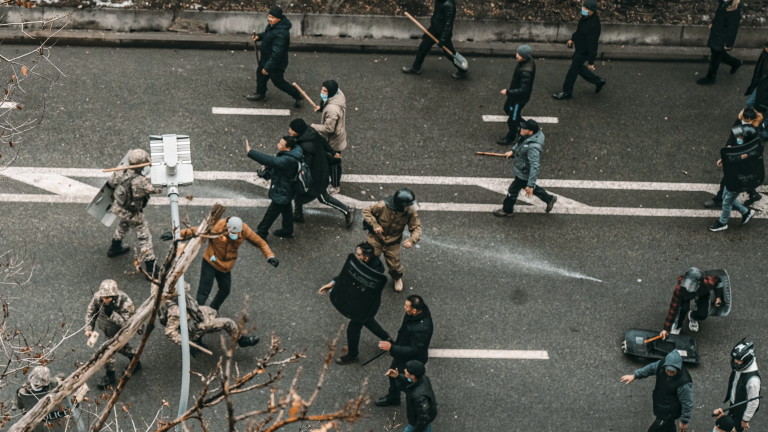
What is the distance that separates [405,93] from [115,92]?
461cm

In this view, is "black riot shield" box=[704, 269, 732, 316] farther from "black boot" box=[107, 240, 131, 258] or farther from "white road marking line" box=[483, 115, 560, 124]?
"black boot" box=[107, 240, 131, 258]

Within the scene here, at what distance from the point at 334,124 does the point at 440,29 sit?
351 centimetres

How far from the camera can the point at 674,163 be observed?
15.8m

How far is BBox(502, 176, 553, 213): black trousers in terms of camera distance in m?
14.2

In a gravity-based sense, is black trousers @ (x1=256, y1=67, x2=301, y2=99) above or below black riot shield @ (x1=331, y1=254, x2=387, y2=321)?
above

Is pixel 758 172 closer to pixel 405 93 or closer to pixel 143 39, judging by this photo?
pixel 405 93

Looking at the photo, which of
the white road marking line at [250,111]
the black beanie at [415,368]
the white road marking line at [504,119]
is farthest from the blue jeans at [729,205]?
the white road marking line at [250,111]

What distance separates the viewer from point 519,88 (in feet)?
50.6

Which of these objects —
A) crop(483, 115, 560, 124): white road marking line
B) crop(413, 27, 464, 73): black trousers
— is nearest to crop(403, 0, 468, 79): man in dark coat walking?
crop(413, 27, 464, 73): black trousers

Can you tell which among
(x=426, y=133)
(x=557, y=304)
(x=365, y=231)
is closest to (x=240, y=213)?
(x=365, y=231)

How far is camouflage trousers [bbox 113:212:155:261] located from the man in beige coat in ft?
9.01

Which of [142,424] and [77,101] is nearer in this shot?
[142,424]

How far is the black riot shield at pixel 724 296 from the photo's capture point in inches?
494

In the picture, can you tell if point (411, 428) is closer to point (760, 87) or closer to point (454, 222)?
point (454, 222)
